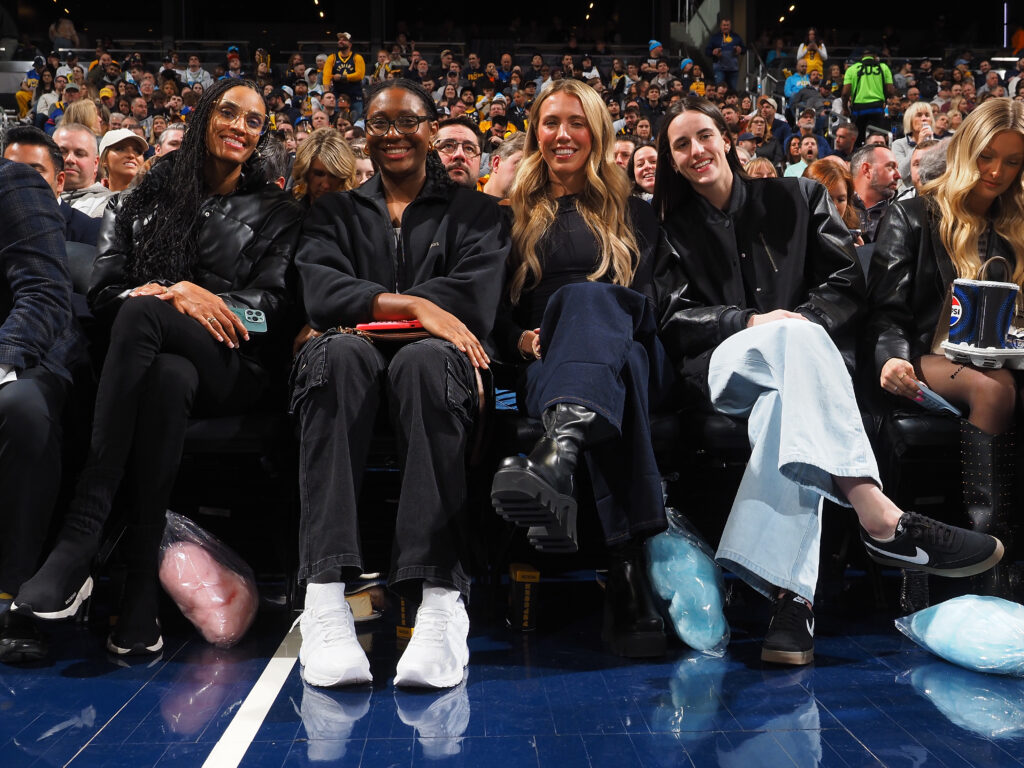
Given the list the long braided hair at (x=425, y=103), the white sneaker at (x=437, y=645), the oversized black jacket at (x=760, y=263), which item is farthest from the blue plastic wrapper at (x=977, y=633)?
the long braided hair at (x=425, y=103)

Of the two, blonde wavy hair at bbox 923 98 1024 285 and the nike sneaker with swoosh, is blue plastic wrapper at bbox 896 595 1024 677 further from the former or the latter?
blonde wavy hair at bbox 923 98 1024 285

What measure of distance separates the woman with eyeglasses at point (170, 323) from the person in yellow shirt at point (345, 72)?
1247cm

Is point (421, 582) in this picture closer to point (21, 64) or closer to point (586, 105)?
point (586, 105)

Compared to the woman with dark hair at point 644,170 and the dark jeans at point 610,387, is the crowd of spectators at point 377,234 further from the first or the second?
the woman with dark hair at point 644,170

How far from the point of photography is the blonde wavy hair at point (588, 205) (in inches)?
114

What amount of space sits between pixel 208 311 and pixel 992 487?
2168 mm

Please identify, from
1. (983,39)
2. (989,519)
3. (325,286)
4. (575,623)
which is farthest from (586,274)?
(983,39)

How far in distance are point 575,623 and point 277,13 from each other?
24617mm

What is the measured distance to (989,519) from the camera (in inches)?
101

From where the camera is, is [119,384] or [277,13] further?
[277,13]

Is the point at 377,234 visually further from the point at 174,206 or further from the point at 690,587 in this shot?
the point at 690,587

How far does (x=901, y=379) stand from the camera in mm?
2709

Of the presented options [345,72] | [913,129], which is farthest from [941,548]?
[345,72]

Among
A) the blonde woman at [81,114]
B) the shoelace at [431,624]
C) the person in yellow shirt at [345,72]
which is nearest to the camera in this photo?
the shoelace at [431,624]
